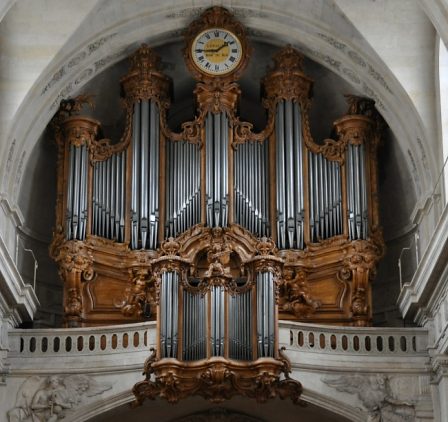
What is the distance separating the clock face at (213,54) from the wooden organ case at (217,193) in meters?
0.03

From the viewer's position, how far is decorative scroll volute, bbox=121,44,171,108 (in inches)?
1268

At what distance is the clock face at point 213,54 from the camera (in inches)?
1265

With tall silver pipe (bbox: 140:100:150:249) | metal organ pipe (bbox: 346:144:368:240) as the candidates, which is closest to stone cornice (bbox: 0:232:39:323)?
tall silver pipe (bbox: 140:100:150:249)

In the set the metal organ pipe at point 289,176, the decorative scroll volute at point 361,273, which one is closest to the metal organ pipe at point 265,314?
the decorative scroll volute at point 361,273

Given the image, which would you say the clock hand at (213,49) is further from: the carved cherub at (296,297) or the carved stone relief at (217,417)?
the carved stone relief at (217,417)

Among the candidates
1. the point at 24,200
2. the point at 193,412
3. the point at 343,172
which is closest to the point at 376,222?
the point at 343,172

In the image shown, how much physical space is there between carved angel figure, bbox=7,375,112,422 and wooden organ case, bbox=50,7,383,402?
6.38ft

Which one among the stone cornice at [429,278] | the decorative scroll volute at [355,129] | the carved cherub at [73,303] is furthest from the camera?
the decorative scroll volute at [355,129]

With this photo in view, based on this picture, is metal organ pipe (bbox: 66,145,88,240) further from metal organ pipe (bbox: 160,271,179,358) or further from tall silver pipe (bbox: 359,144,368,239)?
tall silver pipe (bbox: 359,144,368,239)

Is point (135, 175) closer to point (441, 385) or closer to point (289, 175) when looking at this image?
point (289, 175)

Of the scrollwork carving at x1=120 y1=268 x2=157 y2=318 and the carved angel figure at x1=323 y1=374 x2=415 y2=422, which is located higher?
the scrollwork carving at x1=120 y1=268 x2=157 y2=318

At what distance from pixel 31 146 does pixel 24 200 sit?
126 cm

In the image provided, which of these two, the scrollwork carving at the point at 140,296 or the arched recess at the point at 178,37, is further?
the arched recess at the point at 178,37

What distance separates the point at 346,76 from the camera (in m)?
32.2
